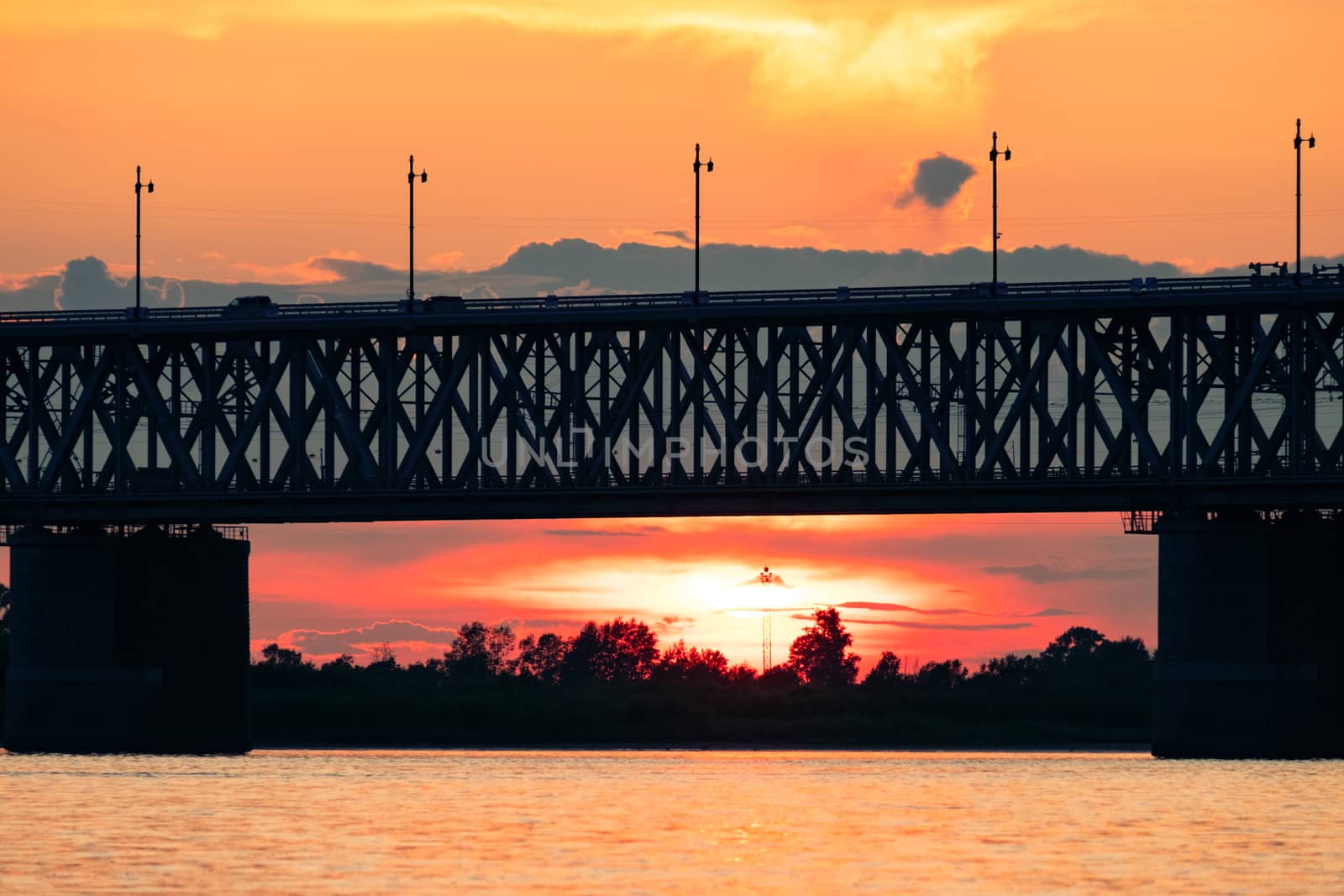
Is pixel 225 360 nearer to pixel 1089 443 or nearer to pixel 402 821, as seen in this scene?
pixel 1089 443

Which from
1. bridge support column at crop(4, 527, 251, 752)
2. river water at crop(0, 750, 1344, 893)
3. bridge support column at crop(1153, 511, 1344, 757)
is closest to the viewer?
river water at crop(0, 750, 1344, 893)

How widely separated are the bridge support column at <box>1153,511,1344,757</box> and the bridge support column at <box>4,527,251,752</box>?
45.8 meters

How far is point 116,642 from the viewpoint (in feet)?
385

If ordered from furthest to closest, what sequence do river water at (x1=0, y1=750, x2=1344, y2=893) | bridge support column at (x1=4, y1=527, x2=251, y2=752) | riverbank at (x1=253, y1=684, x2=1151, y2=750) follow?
1. riverbank at (x1=253, y1=684, x2=1151, y2=750)
2. bridge support column at (x1=4, y1=527, x2=251, y2=752)
3. river water at (x1=0, y1=750, x2=1344, y2=893)

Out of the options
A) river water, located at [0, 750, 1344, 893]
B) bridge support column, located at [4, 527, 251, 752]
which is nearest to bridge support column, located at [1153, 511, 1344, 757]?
river water, located at [0, 750, 1344, 893]

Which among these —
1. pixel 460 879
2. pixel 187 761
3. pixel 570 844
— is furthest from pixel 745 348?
pixel 460 879

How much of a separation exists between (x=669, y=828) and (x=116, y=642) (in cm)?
5220

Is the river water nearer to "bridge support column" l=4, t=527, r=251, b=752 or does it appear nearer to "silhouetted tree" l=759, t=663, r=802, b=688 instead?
"bridge support column" l=4, t=527, r=251, b=752

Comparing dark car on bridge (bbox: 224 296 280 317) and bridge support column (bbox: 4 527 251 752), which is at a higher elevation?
dark car on bridge (bbox: 224 296 280 317)

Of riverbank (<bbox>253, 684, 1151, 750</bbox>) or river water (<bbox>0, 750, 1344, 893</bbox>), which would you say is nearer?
river water (<bbox>0, 750, 1344, 893</bbox>)

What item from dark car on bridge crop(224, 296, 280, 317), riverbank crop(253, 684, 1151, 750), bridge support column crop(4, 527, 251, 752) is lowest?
riverbank crop(253, 684, 1151, 750)

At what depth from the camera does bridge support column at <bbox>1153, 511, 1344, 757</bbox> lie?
347 feet

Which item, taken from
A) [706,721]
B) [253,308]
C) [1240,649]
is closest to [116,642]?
[253,308]

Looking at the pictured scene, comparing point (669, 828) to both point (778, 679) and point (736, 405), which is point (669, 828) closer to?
point (736, 405)
